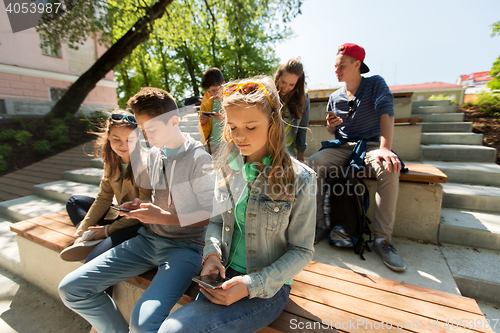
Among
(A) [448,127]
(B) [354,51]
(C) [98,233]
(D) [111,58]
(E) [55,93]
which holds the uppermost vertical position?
(D) [111,58]

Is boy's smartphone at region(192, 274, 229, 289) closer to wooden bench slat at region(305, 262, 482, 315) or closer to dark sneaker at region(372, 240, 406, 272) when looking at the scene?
wooden bench slat at region(305, 262, 482, 315)

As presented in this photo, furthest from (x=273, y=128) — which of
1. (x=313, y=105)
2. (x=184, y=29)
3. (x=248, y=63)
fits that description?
(x=248, y=63)

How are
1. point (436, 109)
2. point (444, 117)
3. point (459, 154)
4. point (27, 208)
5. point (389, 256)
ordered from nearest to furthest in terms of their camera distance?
point (389, 256) → point (459, 154) → point (27, 208) → point (444, 117) → point (436, 109)

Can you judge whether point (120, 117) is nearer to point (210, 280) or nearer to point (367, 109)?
point (210, 280)

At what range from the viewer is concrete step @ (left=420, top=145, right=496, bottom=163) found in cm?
364

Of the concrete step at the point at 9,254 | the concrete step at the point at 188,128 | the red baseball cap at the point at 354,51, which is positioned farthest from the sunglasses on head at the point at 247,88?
the concrete step at the point at 188,128

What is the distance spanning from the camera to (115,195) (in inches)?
80.6

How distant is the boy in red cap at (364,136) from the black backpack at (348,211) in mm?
115

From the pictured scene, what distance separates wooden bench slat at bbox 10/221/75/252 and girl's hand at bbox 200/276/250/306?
1.73 meters

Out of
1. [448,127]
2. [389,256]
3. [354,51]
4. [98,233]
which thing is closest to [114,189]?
[98,233]

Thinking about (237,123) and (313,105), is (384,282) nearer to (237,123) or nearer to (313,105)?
(237,123)

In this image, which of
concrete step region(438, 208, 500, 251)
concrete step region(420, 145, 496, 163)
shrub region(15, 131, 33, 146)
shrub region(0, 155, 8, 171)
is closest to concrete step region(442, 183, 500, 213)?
concrete step region(438, 208, 500, 251)

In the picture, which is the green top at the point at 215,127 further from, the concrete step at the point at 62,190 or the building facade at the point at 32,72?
the building facade at the point at 32,72

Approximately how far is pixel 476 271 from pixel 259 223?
1996mm
